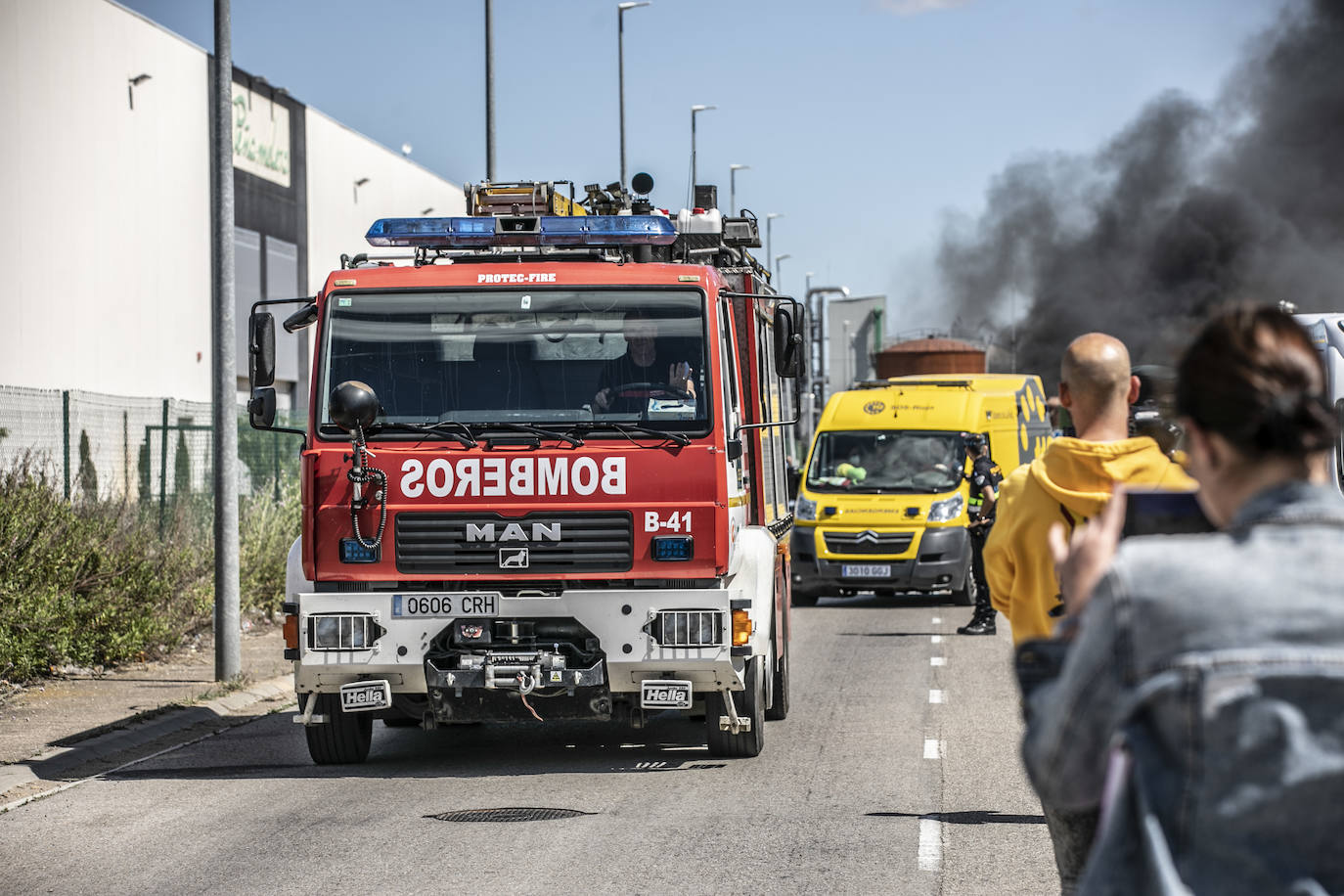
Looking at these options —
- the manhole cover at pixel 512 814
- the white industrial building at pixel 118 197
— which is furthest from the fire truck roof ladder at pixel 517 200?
the white industrial building at pixel 118 197

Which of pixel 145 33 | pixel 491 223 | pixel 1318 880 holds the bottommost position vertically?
pixel 1318 880

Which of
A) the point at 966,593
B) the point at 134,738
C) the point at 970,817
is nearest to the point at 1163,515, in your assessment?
the point at 970,817

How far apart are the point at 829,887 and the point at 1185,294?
33.9 metres

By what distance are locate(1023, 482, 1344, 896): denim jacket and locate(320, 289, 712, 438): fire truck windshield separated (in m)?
6.75

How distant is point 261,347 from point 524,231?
1.66 meters

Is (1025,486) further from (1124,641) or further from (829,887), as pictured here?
(829,887)

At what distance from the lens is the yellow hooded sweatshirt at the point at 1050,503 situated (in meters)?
4.29

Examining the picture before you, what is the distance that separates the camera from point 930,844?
24.1ft

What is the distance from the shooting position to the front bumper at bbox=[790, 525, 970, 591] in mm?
19766

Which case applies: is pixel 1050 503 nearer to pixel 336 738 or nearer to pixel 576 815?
pixel 576 815

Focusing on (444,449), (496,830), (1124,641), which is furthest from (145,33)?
(1124,641)

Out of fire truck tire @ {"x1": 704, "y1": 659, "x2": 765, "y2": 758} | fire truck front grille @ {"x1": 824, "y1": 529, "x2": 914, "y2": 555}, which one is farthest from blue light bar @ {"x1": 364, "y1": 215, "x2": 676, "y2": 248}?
fire truck front grille @ {"x1": 824, "y1": 529, "x2": 914, "y2": 555}

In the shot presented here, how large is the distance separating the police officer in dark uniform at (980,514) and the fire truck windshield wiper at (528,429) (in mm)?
6923

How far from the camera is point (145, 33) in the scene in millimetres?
28922
